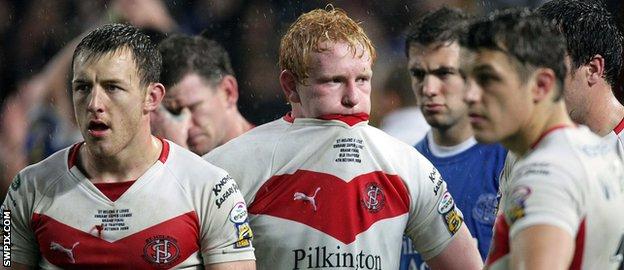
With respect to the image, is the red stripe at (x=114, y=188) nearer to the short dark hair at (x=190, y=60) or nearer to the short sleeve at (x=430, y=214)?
the short sleeve at (x=430, y=214)

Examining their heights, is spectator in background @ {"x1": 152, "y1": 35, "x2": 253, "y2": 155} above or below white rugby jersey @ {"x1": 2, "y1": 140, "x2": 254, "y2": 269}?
above

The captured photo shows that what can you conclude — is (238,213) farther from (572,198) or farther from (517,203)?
(572,198)

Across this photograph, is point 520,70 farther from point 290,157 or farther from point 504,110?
point 290,157

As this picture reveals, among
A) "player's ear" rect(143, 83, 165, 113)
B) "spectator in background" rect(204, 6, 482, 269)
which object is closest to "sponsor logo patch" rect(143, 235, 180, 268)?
"spectator in background" rect(204, 6, 482, 269)

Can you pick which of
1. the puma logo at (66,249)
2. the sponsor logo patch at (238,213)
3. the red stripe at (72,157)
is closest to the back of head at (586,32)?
the sponsor logo patch at (238,213)

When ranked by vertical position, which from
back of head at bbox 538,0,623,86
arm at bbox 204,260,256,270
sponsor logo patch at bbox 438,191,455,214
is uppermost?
back of head at bbox 538,0,623,86

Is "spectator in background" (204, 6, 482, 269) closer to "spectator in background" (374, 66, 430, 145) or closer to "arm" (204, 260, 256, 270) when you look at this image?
"arm" (204, 260, 256, 270)

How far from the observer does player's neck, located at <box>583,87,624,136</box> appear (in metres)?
6.31

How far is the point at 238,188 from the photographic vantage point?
603 centimetres

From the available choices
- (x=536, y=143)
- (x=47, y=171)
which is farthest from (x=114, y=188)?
(x=536, y=143)

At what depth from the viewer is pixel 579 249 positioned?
4.29 metres

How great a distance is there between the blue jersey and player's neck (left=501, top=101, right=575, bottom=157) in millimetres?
2879

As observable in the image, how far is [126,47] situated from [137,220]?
76cm

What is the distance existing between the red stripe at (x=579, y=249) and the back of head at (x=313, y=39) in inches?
78.7
